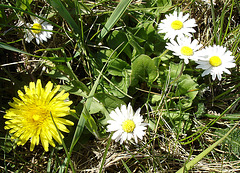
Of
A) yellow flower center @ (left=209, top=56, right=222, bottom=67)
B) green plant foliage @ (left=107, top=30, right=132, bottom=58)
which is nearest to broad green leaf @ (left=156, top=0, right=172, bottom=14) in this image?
green plant foliage @ (left=107, top=30, right=132, bottom=58)

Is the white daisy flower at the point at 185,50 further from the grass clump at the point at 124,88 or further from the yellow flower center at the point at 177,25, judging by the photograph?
the yellow flower center at the point at 177,25

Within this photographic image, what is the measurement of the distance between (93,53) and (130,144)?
1053mm

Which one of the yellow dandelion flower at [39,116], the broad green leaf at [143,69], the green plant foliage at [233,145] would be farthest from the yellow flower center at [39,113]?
the green plant foliage at [233,145]

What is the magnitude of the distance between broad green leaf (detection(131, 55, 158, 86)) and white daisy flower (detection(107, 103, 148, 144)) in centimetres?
43

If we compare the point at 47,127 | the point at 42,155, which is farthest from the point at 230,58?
the point at 42,155

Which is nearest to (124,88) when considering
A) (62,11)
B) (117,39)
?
(117,39)

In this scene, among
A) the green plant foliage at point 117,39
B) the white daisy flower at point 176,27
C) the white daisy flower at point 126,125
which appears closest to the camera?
the white daisy flower at point 126,125

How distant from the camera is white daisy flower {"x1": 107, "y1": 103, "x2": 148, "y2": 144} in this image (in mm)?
1845

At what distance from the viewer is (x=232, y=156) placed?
6.88 ft

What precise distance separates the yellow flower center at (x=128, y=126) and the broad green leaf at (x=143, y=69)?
0.49 m

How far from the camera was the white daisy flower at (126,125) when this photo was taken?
6.05ft

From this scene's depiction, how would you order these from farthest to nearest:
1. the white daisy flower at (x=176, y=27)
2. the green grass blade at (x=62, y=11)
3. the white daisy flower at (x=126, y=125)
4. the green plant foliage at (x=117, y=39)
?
the green plant foliage at (x=117, y=39)
the white daisy flower at (x=176, y=27)
the green grass blade at (x=62, y=11)
the white daisy flower at (x=126, y=125)

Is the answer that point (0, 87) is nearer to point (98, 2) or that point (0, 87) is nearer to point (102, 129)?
point (102, 129)

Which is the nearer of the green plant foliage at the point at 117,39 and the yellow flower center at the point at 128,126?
the yellow flower center at the point at 128,126
